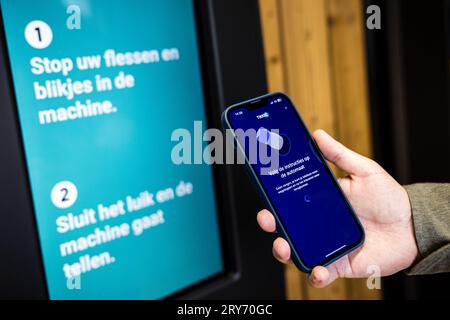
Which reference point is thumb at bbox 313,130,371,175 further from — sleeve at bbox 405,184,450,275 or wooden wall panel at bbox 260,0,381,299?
wooden wall panel at bbox 260,0,381,299

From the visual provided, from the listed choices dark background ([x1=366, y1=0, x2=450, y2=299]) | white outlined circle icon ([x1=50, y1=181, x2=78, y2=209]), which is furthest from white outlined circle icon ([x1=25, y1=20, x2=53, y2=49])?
dark background ([x1=366, y1=0, x2=450, y2=299])

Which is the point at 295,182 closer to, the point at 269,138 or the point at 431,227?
the point at 269,138

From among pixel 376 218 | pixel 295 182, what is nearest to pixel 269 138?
pixel 295 182

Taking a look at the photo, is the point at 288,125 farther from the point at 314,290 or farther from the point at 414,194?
the point at 314,290

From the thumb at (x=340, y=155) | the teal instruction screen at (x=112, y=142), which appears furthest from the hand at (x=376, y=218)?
the teal instruction screen at (x=112, y=142)

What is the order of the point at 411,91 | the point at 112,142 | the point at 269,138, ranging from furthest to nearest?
the point at 411,91
the point at 112,142
the point at 269,138

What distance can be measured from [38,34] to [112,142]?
21 centimetres

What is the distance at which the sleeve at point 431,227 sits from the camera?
0.85 metres

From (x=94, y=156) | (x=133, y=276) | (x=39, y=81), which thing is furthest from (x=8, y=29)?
(x=133, y=276)

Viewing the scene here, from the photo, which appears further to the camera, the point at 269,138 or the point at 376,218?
the point at 376,218

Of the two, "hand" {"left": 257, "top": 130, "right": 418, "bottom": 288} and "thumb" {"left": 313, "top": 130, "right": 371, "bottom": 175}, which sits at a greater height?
"thumb" {"left": 313, "top": 130, "right": 371, "bottom": 175}

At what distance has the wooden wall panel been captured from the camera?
139cm

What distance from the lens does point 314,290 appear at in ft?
5.13

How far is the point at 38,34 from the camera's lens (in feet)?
2.51
